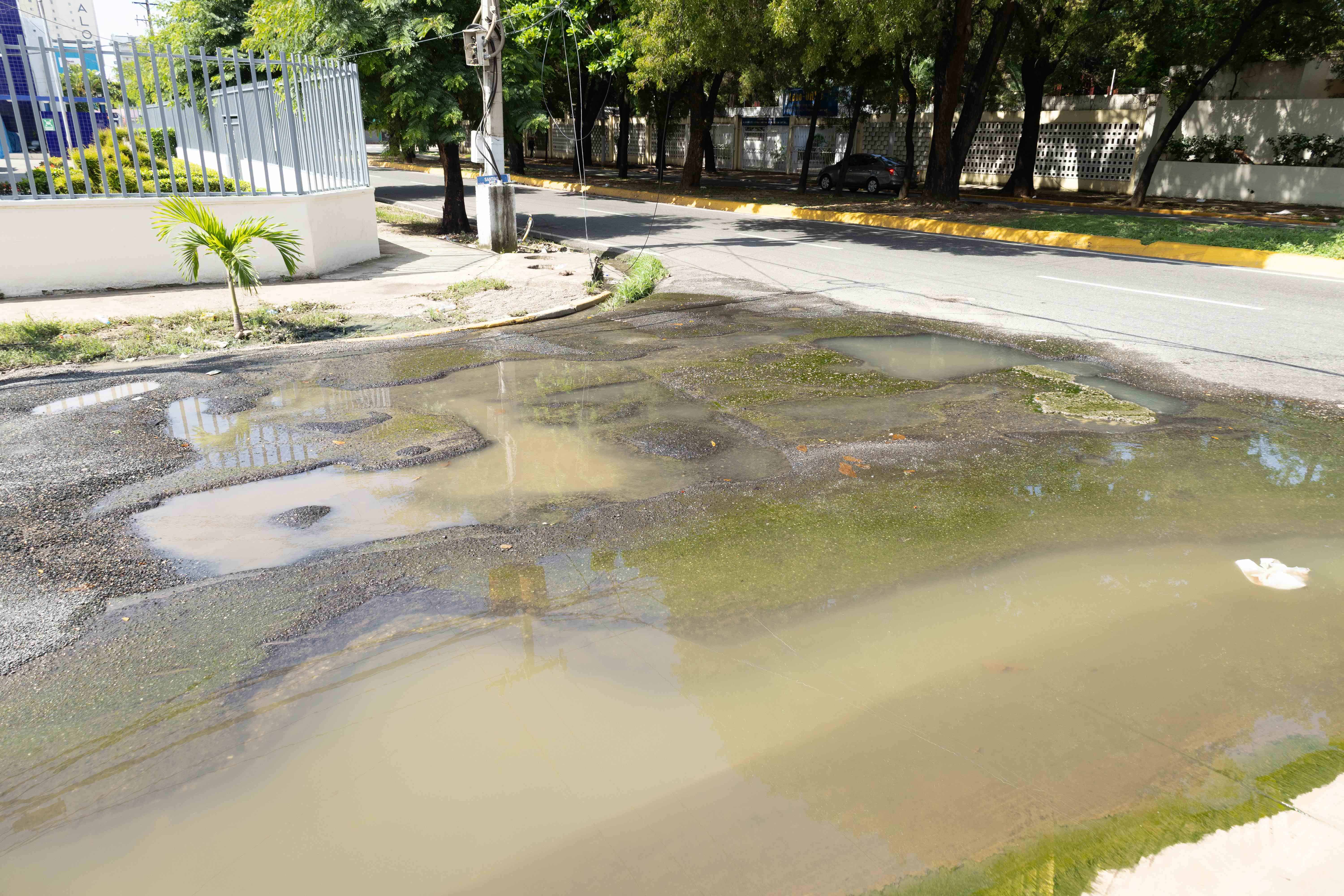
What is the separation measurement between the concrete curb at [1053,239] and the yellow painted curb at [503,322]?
7428 millimetres

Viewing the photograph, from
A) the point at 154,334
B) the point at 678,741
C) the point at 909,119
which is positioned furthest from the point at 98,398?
the point at 909,119

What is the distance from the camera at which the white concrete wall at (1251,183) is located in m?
Answer: 21.5

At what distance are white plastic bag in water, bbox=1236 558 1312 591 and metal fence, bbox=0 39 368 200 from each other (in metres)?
10.7

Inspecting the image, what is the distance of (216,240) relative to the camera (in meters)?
8.47

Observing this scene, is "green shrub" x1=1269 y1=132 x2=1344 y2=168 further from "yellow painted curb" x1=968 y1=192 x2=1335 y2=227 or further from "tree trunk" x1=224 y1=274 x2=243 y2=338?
"tree trunk" x1=224 y1=274 x2=243 y2=338

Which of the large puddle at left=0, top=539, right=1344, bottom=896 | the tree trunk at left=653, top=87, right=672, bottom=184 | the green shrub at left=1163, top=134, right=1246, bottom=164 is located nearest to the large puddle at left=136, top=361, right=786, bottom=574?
the large puddle at left=0, top=539, right=1344, bottom=896

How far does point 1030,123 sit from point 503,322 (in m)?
21.5

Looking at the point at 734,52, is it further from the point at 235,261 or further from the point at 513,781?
the point at 513,781

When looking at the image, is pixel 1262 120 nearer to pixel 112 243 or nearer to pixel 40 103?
pixel 112 243

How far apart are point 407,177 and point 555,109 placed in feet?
25.3

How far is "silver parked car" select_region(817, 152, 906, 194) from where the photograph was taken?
93.7 ft

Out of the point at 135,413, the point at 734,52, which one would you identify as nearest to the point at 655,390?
the point at 135,413

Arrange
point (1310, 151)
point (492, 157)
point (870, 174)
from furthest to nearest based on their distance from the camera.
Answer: point (870, 174) < point (1310, 151) < point (492, 157)

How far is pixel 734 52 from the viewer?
18391 mm
